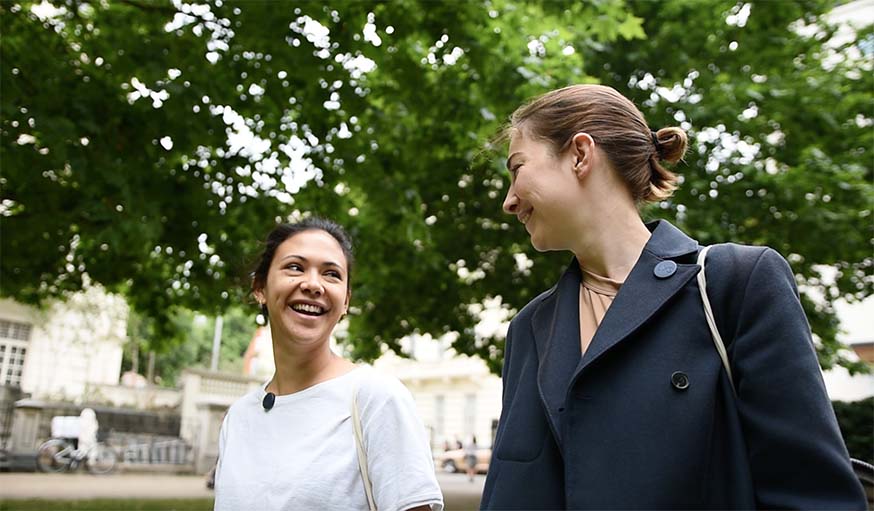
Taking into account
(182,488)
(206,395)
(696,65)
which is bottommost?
(182,488)

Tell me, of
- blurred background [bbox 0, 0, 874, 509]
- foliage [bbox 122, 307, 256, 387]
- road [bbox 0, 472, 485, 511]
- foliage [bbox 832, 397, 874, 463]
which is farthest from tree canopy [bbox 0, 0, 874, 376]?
foliage [bbox 122, 307, 256, 387]

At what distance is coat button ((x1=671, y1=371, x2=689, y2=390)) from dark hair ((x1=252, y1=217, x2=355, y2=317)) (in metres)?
1.48

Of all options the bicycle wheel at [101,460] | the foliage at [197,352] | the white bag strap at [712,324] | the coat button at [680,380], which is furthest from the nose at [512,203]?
the foliage at [197,352]

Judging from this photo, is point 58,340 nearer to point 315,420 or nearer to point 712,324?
point 315,420

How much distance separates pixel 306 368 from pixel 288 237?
1.69 feet

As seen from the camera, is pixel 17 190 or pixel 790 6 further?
pixel 790 6

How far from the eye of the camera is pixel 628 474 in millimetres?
1593

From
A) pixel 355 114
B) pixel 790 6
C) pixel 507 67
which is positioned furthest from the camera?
pixel 790 6

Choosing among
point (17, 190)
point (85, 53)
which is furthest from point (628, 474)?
point (17, 190)

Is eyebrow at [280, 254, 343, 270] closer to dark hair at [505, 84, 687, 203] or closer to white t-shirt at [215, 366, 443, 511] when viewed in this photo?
white t-shirt at [215, 366, 443, 511]

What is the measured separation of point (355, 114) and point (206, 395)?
2014cm

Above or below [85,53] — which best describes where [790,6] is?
above

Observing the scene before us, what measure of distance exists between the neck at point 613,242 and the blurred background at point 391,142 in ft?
5.62

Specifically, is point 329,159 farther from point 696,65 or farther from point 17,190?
point 696,65
